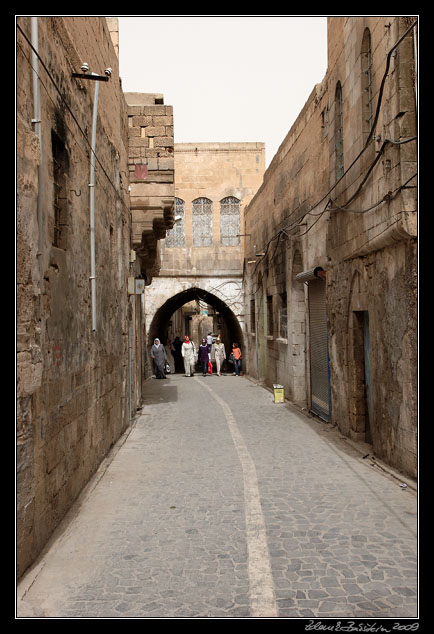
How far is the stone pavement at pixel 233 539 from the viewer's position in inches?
130

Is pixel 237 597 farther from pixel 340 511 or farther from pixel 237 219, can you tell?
pixel 237 219

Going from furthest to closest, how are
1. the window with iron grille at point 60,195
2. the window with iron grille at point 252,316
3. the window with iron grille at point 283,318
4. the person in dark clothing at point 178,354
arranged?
1. the person in dark clothing at point 178,354
2. the window with iron grille at point 252,316
3. the window with iron grille at point 283,318
4. the window with iron grille at point 60,195

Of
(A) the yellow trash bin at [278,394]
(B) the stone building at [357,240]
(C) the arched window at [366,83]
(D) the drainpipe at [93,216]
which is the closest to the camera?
(B) the stone building at [357,240]

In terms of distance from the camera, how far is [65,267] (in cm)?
509

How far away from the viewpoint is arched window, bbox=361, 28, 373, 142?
7203 millimetres

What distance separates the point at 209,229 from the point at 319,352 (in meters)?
Answer: 12.9

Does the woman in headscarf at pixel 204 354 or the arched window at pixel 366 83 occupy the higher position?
the arched window at pixel 366 83

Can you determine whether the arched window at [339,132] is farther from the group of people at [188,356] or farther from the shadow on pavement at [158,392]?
the group of people at [188,356]

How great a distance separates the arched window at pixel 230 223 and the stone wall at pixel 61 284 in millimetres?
14381

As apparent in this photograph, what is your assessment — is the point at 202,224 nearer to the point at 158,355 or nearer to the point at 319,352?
the point at 158,355

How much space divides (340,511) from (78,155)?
4448 mm

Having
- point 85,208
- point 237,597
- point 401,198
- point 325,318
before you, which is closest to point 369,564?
point 237,597

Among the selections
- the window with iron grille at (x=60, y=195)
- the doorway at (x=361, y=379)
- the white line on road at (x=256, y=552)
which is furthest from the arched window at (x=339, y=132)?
the window with iron grille at (x=60, y=195)

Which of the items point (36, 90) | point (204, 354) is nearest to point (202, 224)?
point (204, 354)
